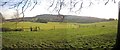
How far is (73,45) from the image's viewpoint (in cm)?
836

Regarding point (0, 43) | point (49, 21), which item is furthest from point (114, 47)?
point (0, 43)

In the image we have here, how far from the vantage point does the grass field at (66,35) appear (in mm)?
8234

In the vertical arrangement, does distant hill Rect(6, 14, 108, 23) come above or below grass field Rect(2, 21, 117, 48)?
above

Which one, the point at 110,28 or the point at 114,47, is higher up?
the point at 110,28

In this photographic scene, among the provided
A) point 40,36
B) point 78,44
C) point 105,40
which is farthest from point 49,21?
point 105,40

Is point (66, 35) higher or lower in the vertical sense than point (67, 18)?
lower

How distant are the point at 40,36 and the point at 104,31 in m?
1.71

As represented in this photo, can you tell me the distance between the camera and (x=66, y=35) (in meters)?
8.34

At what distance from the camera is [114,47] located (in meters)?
8.20

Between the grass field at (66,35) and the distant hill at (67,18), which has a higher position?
the distant hill at (67,18)

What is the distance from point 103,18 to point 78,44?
3.16 ft

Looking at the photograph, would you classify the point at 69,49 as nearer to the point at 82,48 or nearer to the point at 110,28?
the point at 82,48

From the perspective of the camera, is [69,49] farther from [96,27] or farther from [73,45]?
[96,27]

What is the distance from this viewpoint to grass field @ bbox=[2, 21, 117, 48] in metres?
8.23
